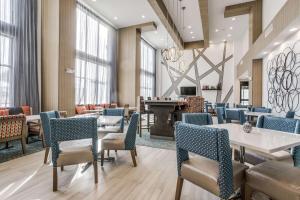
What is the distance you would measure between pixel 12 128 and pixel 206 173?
4.04 metres

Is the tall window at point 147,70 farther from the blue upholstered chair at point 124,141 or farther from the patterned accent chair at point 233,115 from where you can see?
the blue upholstered chair at point 124,141

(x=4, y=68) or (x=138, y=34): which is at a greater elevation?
(x=138, y=34)

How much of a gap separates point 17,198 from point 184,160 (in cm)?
209

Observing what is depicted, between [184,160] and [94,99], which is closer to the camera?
[184,160]

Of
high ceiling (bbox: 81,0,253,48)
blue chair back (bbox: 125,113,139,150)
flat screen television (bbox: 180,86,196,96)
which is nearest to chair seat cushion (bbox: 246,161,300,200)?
blue chair back (bbox: 125,113,139,150)

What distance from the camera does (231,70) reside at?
43.3 ft

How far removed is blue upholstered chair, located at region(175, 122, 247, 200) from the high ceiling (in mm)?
7115

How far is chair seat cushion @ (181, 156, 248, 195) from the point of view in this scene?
1.68 meters

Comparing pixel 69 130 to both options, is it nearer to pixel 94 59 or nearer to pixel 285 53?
pixel 285 53

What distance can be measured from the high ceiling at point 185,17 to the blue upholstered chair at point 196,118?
5.98m

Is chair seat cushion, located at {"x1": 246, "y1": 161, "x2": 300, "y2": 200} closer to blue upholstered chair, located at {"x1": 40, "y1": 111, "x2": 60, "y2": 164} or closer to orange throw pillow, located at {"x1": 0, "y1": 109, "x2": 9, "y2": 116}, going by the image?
blue upholstered chair, located at {"x1": 40, "y1": 111, "x2": 60, "y2": 164}

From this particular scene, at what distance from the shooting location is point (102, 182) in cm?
272

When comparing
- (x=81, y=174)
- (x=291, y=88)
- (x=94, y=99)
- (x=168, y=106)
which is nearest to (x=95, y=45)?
(x=94, y=99)

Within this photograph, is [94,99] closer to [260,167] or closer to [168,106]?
[168,106]
